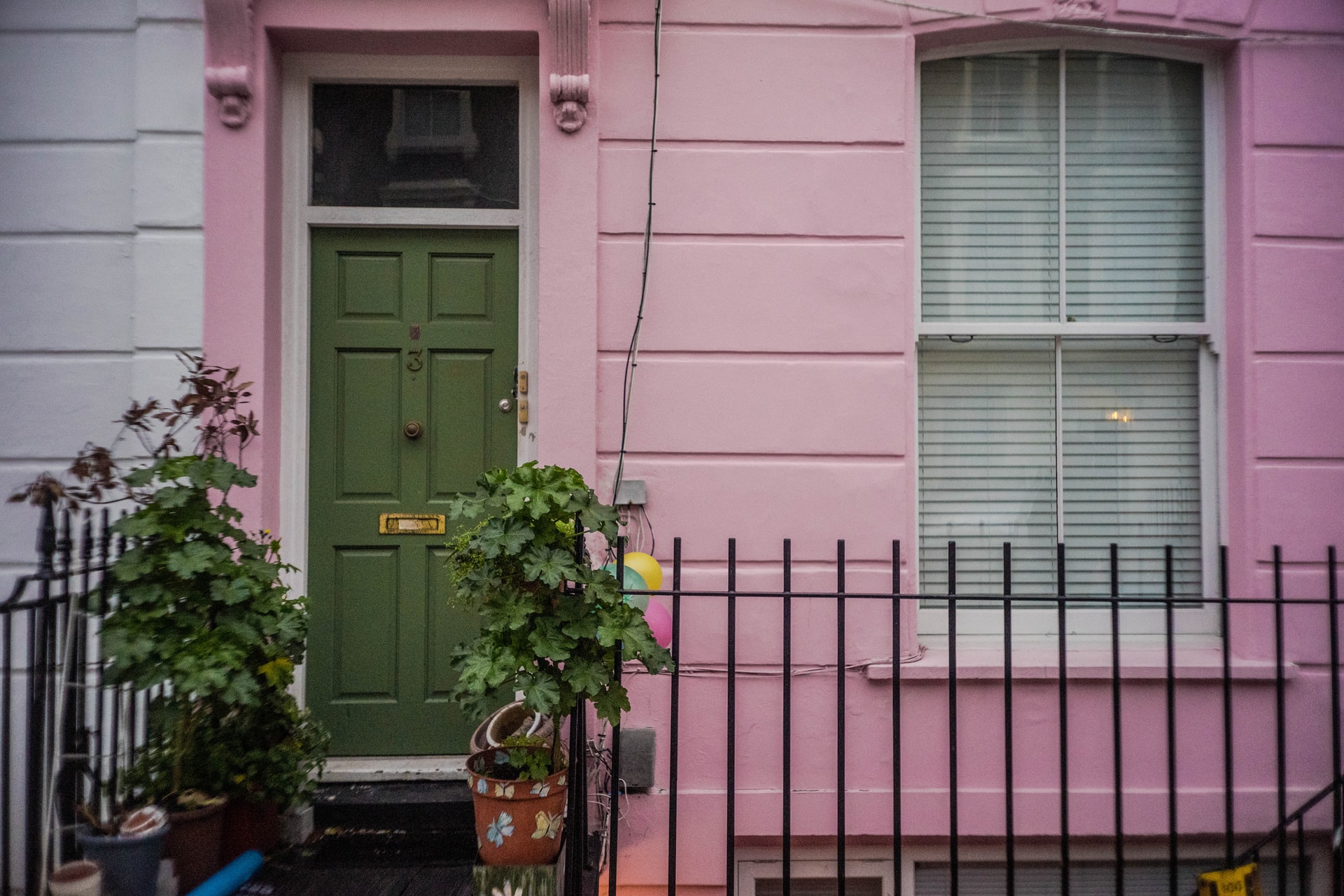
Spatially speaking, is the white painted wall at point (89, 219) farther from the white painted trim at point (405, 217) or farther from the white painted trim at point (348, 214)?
the white painted trim at point (405, 217)

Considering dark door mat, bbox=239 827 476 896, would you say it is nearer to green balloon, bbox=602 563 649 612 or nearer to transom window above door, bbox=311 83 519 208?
green balloon, bbox=602 563 649 612

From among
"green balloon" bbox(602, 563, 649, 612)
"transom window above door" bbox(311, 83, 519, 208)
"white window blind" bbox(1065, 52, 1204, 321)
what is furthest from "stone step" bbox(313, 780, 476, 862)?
"white window blind" bbox(1065, 52, 1204, 321)

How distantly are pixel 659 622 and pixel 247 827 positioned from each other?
1625 millimetres

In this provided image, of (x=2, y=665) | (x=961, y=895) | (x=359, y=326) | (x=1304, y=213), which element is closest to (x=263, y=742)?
(x=2, y=665)

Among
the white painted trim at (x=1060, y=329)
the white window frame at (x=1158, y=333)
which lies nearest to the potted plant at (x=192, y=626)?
the white window frame at (x=1158, y=333)

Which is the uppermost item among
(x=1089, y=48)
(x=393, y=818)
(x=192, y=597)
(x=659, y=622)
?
(x=1089, y=48)

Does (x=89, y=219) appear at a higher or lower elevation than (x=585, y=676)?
higher

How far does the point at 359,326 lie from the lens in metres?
3.69

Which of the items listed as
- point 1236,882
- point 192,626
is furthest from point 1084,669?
point 192,626

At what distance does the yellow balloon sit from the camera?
9.92 ft

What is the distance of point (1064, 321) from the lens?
144 inches

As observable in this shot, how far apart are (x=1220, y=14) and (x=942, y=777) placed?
132 inches

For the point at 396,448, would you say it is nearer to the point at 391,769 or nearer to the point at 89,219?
the point at 391,769

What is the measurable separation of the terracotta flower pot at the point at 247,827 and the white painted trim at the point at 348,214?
91 centimetres
